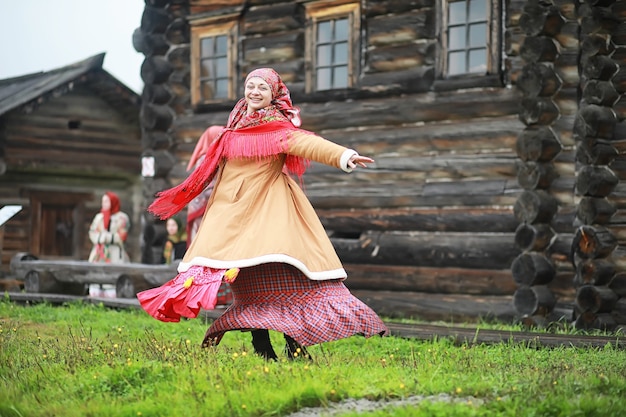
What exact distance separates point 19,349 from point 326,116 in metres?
6.41

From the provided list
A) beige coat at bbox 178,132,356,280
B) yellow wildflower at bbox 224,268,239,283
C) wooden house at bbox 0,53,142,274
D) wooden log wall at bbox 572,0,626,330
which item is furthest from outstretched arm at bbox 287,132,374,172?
wooden house at bbox 0,53,142,274

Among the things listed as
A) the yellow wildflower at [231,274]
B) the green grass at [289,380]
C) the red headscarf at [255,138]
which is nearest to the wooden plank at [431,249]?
the green grass at [289,380]

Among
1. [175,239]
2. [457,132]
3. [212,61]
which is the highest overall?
[212,61]

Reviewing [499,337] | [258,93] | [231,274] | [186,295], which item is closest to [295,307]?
[231,274]

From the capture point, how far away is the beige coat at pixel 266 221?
638 cm

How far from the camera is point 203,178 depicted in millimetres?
6926

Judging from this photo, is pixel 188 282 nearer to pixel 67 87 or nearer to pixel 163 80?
pixel 163 80

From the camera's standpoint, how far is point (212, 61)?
14.1m

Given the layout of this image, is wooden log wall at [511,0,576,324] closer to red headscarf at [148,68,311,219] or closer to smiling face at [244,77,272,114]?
red headscarf at [148,68,311,219]

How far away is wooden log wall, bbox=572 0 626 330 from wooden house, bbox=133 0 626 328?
14 millimetres

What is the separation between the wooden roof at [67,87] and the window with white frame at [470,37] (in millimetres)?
10668

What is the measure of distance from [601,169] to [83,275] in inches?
253

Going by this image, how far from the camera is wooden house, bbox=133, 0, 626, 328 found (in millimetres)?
10000

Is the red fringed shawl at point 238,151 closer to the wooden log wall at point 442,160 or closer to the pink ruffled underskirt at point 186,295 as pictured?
the pink ruffled underskirt at point 186,295
